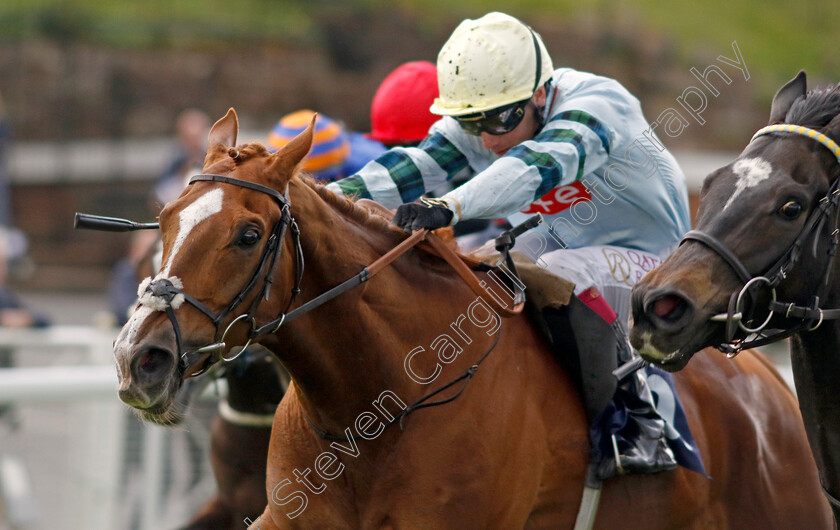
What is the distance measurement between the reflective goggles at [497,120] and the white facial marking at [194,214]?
1128 millimetres

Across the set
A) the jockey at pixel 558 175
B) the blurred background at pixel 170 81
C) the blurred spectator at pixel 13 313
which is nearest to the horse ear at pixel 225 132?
the jockey at pixel 558 175

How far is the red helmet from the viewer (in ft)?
17.7

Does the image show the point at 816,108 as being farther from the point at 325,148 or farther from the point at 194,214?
the point at 325,148

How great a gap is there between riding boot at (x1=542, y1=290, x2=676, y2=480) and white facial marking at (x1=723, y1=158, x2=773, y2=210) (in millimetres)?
971

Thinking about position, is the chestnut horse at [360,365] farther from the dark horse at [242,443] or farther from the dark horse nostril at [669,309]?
the dark horse at [242,443]

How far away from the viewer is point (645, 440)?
3.69m

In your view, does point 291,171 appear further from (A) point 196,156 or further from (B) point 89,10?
(B) point 89,10

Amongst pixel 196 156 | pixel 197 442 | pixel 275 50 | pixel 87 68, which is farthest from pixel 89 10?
pixel 197 442

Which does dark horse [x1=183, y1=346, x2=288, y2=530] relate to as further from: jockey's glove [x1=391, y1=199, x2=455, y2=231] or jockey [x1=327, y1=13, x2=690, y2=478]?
jockey's glove [x1=391, y1=199, x2=455, y2=231]

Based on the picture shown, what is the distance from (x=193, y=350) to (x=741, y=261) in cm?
152

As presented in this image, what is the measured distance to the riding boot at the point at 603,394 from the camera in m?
3.65

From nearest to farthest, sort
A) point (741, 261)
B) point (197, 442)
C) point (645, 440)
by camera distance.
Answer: point (741, 261) → point (645, 440) → point (197, 442)

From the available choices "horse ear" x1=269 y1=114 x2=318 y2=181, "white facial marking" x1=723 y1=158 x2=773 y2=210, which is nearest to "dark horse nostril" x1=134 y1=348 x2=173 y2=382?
"horse ear" x1=269 y1=114 x2=318 y2=181

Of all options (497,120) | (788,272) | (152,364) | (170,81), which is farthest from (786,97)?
(170,81)
